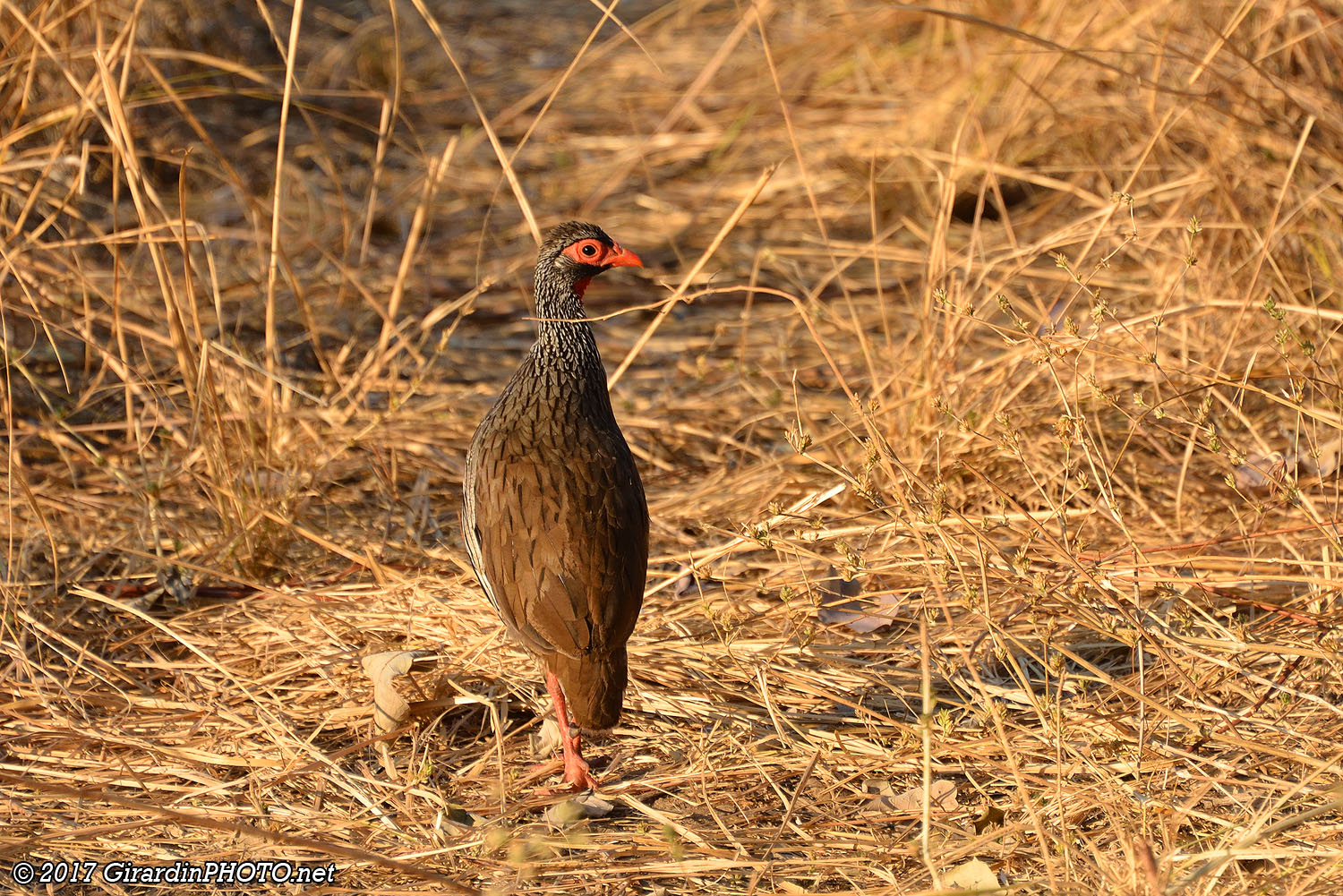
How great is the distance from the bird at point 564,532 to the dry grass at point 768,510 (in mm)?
276

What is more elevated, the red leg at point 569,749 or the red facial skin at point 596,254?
the red facial skin at point 596,254

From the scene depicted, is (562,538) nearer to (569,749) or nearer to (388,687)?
(569,749)

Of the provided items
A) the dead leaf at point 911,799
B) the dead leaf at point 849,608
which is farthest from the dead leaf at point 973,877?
the dead leaf at point 849,608

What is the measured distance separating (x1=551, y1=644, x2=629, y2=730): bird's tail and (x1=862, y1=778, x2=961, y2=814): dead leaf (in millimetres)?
650

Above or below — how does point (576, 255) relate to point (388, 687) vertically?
above

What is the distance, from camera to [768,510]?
14.0 feet

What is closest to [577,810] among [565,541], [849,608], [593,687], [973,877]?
[593,687]

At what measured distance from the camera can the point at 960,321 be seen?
15.1 ft

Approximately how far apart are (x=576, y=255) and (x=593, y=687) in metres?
1.32

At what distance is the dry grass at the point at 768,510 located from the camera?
9.73ft

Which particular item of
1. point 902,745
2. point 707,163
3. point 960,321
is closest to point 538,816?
point 902,745

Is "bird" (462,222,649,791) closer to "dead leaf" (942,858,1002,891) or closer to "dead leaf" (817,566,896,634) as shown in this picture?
"dead leaf" (817,566,896,634)

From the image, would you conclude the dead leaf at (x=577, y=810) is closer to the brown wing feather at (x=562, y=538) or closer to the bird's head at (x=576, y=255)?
the brown wing feather at (x=562, y=538)

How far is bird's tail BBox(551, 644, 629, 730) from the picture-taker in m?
3.12
